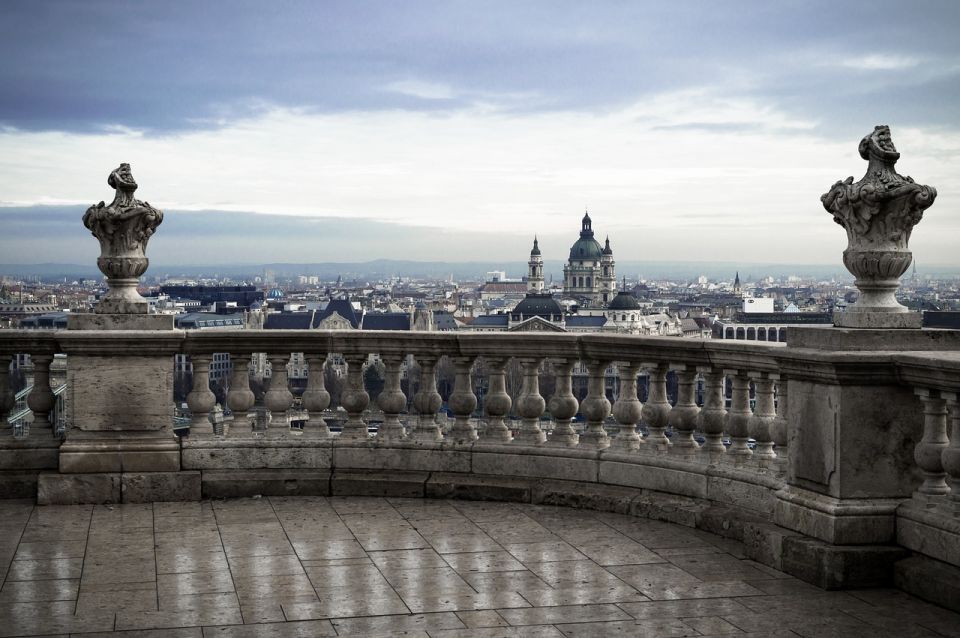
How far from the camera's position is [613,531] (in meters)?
7.06

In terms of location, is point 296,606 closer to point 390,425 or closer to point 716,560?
point 716,560

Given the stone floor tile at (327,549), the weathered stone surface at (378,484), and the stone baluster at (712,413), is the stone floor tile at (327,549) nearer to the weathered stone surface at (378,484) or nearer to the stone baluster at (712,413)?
the weathered stone surface at (378,484)

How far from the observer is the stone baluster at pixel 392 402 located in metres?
8.39

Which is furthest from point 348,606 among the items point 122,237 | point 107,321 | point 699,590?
point 122,237

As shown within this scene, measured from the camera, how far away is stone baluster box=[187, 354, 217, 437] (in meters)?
8.34

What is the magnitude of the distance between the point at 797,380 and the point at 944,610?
4.33 feet

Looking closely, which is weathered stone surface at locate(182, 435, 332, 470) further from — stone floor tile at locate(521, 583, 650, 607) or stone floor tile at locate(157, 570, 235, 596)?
stone floor tile at locate(521, 583, 650, 607)

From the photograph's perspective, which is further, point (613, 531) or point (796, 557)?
point (613, 531)

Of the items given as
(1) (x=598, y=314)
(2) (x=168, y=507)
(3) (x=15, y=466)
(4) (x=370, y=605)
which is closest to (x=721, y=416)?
(4) (x=370, y=605)

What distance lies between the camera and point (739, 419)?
7.22m

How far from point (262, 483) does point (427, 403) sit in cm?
117

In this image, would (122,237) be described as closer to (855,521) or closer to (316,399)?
(316,399)

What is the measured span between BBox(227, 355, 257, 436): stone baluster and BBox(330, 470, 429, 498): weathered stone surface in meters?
0.70

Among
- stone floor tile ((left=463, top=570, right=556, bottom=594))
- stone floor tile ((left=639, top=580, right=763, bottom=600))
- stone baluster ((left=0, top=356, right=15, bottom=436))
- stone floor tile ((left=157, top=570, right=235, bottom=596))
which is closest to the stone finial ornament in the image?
stone baluster ((left=0, top=356, right=15, bottom=436))
